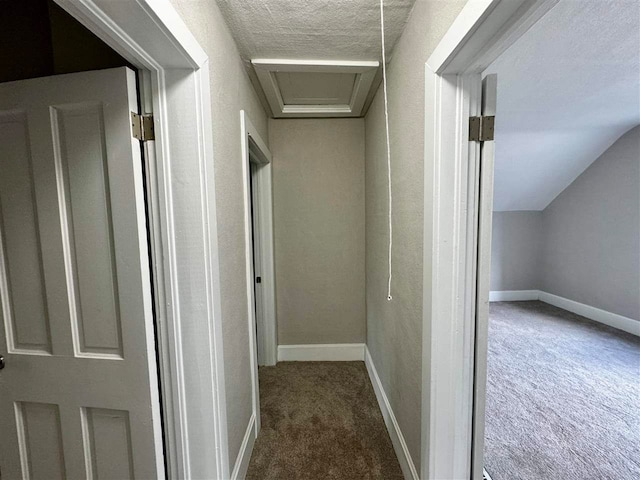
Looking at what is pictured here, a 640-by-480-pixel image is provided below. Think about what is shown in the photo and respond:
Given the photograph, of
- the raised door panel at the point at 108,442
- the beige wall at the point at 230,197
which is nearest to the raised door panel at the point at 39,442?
the raised door panel at the point at 108,442

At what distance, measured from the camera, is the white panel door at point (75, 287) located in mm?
878

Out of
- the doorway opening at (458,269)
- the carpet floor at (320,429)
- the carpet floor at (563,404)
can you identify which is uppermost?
the doorway opening at (458,269)

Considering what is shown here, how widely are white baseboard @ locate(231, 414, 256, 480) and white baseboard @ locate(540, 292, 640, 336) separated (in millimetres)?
4533

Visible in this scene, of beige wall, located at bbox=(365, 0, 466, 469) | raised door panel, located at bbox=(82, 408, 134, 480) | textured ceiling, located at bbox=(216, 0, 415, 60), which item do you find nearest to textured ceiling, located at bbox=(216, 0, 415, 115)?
textured ceiling, located at bbox=(216, 0, 415, 60)

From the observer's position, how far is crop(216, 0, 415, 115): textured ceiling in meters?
1.14

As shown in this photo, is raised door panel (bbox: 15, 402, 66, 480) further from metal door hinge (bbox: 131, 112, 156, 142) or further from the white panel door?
metal door hinge (bbox: 131, 112, 156, 142)

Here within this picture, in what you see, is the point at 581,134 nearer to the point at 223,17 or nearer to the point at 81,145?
the point at 223,17

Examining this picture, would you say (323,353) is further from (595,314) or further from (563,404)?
(595,314)

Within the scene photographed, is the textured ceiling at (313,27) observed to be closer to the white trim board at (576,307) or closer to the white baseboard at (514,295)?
the white trim board at (576,307)

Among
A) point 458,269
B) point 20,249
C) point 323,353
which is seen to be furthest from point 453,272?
point 323,353

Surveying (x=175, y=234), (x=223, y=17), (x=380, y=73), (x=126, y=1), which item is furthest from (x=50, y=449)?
(x=380, y=73)

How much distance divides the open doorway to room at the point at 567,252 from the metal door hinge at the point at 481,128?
2.98 ft

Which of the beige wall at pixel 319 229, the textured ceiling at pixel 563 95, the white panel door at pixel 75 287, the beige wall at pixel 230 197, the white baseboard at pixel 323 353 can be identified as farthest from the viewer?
the white baseboard at pixel 323 353

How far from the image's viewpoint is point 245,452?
1.41 m
